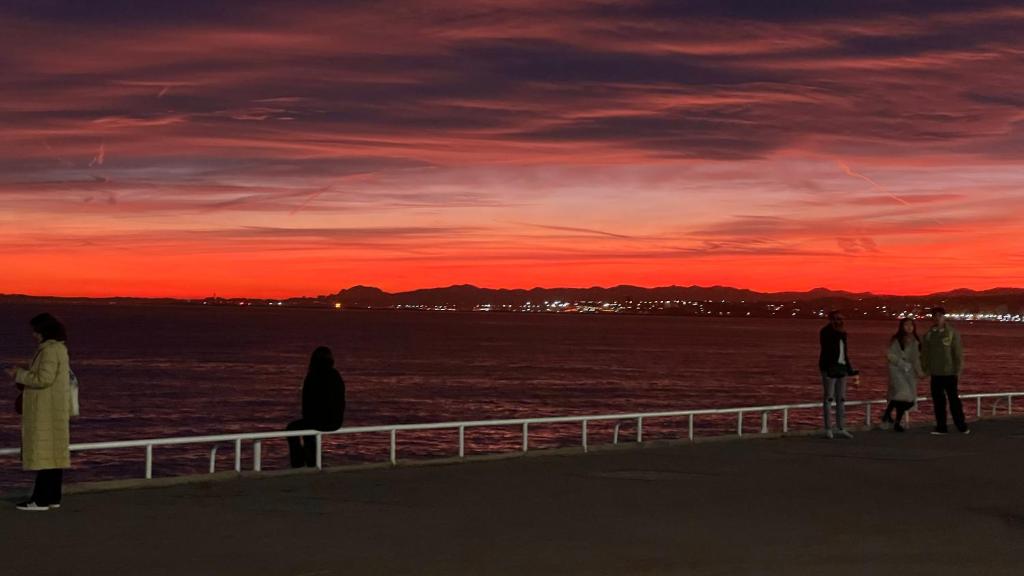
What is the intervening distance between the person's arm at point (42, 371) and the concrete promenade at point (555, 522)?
1.04 meters

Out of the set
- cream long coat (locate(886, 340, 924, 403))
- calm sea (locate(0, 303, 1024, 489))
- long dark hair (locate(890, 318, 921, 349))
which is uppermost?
long dark hair (locate(890, 318, 921, 349))

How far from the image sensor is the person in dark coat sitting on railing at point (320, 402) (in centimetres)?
1523

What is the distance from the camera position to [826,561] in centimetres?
944

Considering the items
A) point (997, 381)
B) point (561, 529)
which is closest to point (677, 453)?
point (561, 529)

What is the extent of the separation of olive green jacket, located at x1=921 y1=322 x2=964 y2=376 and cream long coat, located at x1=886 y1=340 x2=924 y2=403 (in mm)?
322

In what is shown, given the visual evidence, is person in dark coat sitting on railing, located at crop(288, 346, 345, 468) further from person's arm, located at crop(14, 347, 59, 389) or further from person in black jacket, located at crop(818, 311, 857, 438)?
person in black jacket, located at crop(818, 311, 857, 438)

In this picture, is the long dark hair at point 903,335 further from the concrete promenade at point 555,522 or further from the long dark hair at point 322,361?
the long dark hair at point 322,361

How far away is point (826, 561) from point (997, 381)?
97.2 metres

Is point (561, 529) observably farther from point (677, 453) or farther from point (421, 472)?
point (677, 453)

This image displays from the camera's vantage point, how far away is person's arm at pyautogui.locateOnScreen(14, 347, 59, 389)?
36.2ft

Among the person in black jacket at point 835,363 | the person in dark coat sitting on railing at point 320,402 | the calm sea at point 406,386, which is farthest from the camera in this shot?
the calm sea at point 406,386

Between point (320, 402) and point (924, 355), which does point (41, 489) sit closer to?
point (320, 402)

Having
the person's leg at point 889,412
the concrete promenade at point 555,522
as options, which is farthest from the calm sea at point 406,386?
the concrete promenade at point 555,522

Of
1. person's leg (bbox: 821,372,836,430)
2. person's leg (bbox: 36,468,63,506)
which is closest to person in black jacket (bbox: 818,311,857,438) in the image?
person's leg (bbox: 821,372,836,430)
